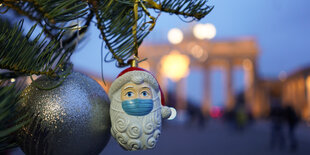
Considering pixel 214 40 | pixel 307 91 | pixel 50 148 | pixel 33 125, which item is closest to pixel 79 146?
pixel 50 148

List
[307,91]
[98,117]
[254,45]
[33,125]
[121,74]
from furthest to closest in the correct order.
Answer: [254,45], [307,91], [121,74], [98,117], [33,125]

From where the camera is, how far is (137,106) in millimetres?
1759

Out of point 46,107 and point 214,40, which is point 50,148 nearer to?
point 46,107

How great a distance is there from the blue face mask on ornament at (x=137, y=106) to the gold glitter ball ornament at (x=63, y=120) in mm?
120

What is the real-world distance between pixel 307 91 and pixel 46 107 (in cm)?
3461

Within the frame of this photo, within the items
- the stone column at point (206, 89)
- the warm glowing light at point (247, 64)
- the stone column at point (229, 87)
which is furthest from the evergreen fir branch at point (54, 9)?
the warm glowing light at point (247, 64)

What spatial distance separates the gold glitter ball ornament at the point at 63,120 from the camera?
160 centimetres

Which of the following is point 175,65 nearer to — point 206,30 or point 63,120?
point 206,30

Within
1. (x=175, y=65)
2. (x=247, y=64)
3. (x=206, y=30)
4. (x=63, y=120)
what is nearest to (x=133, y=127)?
(x=63, y=120)

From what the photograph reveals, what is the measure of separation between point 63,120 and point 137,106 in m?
0.38

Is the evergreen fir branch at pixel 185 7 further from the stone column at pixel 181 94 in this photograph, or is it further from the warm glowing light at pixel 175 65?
the stone column at pixel 181 94

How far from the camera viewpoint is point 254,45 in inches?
1722

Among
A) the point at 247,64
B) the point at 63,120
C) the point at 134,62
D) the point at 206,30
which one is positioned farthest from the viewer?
the point at 247,64

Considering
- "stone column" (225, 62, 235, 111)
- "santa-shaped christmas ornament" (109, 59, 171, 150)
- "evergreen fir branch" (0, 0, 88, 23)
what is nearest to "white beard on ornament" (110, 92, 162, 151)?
"santa-shaped christmas ornament" (109, 59, 171, 150)
